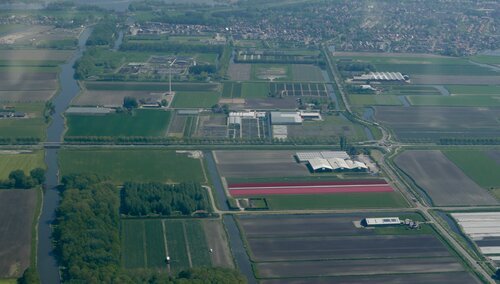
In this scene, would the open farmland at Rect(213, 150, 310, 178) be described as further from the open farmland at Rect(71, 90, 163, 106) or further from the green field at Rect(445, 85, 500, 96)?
the green field at Rect(445, 85, 500, 96)

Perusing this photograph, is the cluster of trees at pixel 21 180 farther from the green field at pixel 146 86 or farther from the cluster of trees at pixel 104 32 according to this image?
the cluster of trees at pixel 104 32

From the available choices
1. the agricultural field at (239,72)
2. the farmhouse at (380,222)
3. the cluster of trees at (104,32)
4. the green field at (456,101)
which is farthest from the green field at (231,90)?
the farmhouse at (380,222)

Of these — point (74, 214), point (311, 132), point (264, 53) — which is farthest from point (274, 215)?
point (264, 53)

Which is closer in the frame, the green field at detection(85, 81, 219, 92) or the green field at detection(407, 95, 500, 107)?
the green field at detection(407, 95, 500, 107)

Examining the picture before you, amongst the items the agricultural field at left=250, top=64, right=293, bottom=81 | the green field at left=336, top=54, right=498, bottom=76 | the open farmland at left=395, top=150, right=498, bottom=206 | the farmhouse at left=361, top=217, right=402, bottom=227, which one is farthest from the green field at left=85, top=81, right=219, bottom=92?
the farmhouse at left=361, top=217, right=402, bottom=227

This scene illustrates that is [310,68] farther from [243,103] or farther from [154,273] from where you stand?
[154,273]
